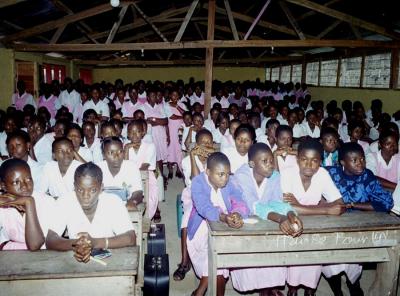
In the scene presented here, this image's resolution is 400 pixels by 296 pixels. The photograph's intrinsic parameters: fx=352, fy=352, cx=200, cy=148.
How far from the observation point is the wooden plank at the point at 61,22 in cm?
725

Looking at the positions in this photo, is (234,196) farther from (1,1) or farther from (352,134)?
(1,1)

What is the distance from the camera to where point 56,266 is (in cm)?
219

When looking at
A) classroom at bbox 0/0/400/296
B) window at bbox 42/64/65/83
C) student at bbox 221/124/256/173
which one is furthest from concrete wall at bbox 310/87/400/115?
window at bbox 42/64/65/83

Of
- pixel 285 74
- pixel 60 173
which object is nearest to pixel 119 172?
pixel 60 173

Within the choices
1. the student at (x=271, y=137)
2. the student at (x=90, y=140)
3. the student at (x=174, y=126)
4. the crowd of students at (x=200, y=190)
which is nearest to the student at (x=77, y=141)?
the crowd of students at (x=200, y=190)

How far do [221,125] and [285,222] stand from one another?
394 cm

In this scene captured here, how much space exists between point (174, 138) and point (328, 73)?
7.47 metres

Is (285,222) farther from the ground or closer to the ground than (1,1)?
closer to the ground

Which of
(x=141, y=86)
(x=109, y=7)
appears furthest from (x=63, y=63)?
(x=109, y=7)

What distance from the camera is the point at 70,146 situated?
389 centimetres

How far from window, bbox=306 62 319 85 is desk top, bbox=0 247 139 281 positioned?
13.5 metres

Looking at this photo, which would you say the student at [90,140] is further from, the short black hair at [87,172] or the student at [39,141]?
the short black hair at [87,172]

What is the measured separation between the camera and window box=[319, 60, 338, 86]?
12.6m

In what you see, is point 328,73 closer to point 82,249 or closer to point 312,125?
point 312,125
